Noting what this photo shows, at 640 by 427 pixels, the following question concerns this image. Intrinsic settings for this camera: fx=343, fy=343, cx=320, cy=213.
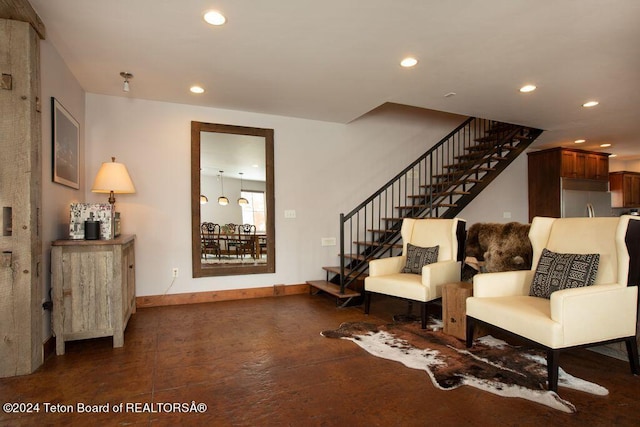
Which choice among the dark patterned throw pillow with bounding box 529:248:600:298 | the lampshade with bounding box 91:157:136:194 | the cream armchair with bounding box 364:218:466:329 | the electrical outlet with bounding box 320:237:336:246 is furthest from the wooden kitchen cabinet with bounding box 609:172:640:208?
the lampshade with bounding box 91:157:136:194

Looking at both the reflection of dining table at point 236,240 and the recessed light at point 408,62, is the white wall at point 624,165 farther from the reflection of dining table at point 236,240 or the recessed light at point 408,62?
the reflection of dining table at point 236,240

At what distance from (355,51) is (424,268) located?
81.8 inches

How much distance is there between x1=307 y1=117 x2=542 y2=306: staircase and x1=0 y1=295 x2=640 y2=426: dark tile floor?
178 cm

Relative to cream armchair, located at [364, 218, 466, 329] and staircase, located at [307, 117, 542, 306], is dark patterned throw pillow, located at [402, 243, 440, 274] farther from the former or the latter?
staircase, located at [307, 117, 542, 306]

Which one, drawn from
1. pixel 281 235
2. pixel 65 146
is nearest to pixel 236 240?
pixel 281 235

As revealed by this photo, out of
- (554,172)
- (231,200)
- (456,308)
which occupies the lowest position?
(456,308)

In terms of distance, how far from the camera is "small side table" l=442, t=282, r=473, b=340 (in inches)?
114

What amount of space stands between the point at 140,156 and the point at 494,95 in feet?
14.2

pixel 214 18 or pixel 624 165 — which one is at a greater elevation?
pixel 214 18

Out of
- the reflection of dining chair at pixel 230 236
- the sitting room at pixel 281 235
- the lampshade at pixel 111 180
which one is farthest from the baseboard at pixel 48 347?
the reflection of dining chair at pixel 230 236

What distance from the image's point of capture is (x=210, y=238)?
4.48 metres

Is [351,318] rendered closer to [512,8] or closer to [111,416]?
[111,416]

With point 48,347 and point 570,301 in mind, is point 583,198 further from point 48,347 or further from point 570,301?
point 48,347

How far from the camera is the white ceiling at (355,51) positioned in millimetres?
2400
